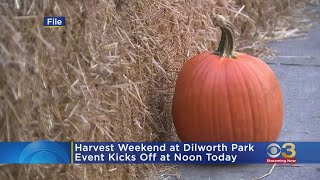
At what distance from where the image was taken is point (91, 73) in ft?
7.93

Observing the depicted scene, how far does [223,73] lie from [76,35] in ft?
2.77

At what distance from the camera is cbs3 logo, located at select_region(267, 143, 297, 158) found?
2.76m

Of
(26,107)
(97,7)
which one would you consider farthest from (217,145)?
(26,107)
